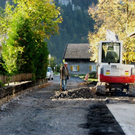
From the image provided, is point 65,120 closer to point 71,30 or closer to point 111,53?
point 111,53

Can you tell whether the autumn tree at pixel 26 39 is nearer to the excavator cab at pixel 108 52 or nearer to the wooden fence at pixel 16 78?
the wooden fence at pixel 16 78

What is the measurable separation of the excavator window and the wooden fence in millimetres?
4994

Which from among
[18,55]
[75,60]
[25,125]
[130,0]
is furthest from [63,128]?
[75,60]

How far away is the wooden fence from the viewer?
13421mm

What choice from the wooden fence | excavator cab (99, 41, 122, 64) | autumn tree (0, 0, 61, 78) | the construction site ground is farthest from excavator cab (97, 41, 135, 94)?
autumn tree (0, 0, 61, 78)

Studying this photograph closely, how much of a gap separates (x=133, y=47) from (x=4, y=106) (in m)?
18.1

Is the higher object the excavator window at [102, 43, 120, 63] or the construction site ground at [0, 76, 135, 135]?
the excavator window at [102, 43, 120, 63]

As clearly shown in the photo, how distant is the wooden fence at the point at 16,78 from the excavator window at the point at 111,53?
4.99 meters

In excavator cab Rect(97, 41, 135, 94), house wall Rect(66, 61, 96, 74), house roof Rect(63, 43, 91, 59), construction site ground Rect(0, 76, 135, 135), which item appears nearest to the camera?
construction site ground Rect(0, 76, 135, 135)

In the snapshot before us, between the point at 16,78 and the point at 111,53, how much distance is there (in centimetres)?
571

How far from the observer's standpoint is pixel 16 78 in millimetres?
16109

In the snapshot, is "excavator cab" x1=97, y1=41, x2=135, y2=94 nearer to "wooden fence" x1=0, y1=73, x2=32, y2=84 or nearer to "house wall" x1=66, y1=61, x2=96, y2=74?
"wooden fence" x1=0, y1=73, x2=32, y2=84

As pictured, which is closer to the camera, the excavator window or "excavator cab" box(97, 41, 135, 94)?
"excavator cab" box(97, 41, 135, 94)

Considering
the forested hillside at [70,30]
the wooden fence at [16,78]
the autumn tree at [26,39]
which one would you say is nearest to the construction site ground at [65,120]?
the wooden fence at [16,78]
